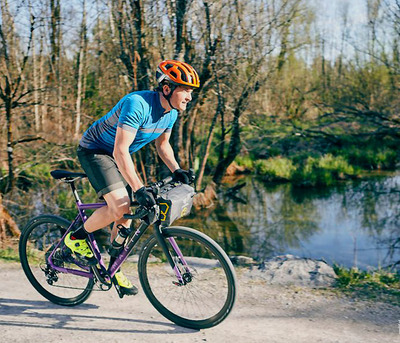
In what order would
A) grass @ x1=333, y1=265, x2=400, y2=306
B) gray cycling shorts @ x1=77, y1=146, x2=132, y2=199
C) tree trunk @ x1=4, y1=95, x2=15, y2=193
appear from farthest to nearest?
tree trunk @ x1=4, y1=95, x2=15, y2=193
grass @ x1=333, y1=265, x2=400, y2=306
gray cycling shorts @ x1=77, y1=146, x2=132, y2=199

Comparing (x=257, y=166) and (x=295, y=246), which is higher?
(x=257, y=166)

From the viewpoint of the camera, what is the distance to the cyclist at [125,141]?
306cm

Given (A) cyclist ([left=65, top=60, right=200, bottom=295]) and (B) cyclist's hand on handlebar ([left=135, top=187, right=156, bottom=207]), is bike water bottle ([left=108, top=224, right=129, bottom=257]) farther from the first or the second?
(B) cyclist's hand on handlebar ([left=135, top=187, right=156, bottom=207])

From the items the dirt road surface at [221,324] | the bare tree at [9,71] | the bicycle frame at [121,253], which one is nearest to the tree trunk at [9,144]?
the bare tree at [9,71]

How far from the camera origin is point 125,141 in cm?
305

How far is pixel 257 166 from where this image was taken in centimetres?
1520

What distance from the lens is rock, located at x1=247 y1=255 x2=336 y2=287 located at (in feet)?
14.3

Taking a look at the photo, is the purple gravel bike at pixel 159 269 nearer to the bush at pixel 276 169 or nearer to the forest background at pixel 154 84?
the forest background at pixel 154 84

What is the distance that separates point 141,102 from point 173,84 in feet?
0.91

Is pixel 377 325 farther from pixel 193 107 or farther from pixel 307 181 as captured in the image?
pixel 307 181

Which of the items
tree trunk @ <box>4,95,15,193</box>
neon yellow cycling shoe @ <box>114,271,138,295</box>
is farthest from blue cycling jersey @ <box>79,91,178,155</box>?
tree trunk @ <box>4,95,15,193</box>

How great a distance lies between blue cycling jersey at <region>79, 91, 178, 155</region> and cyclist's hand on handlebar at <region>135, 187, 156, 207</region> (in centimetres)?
43

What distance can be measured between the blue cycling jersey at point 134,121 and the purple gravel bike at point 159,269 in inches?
13.5

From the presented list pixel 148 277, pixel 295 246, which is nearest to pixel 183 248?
pixel 148 277
